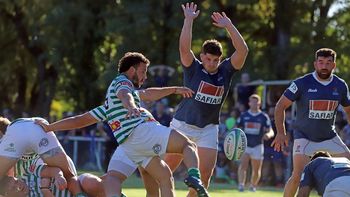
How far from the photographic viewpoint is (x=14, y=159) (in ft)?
38.2

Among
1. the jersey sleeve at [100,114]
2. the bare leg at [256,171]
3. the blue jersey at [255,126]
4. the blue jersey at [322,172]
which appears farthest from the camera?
the blue jersey at [255,126]

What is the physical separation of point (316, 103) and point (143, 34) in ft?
58.6

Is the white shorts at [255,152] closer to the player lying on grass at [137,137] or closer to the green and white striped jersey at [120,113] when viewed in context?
the player lying on grass at [137,137]

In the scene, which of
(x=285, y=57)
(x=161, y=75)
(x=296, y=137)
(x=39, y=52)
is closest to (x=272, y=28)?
(x=285, y=57)

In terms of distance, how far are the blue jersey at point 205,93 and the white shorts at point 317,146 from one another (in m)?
1.07

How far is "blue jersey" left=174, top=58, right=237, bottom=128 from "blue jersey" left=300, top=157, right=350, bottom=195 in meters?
2.22

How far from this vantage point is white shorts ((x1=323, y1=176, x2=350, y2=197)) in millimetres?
10109

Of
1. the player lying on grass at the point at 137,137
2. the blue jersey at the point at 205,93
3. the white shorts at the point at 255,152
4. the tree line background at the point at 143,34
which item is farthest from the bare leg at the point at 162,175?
the tree line background at the point at 143,34

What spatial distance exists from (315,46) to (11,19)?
12362 millimetres

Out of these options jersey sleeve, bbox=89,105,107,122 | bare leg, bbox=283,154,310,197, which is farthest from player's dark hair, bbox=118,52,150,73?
bare leg, bbox=283,154,310,197

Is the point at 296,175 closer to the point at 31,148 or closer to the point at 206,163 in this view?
the point at 206,163

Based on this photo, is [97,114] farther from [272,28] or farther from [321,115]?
[272,28]

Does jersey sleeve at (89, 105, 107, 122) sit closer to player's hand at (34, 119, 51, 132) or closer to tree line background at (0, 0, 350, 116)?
player's hand at (34, 119, 51, 132)

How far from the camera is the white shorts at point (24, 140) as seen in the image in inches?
457
